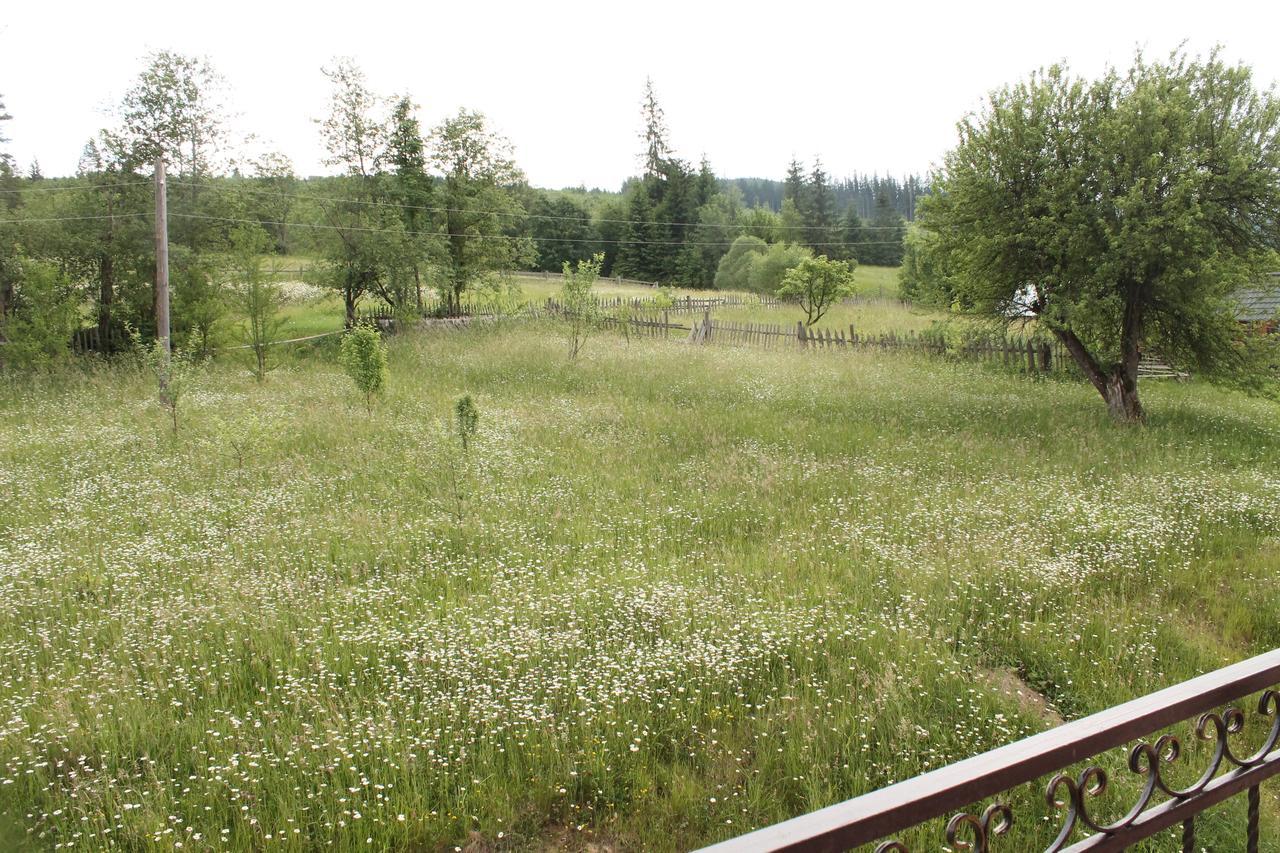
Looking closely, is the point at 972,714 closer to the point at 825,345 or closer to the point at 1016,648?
the point at 1016,648

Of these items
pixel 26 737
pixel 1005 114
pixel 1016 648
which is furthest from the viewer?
pixel 1005 114

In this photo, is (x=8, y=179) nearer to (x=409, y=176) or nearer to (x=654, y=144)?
(x=409, y=176)

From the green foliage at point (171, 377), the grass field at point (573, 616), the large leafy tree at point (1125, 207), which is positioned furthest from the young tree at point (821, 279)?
the green foliage at point (171, 377)

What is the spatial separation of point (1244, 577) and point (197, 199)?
31.1 m

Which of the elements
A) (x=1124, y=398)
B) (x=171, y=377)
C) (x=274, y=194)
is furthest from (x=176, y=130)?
(x=1124, y=398)

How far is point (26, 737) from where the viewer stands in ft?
16.6

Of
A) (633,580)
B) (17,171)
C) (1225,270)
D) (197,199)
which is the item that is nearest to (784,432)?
(633,580)

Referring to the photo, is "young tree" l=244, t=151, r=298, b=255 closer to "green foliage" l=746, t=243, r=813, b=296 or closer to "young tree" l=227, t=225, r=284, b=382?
"young tree" l=227, t=225, r=284, b=382

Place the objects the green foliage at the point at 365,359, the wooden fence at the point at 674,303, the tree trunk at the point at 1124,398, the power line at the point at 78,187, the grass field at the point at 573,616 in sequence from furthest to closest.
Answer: the wooden fence at the point at 674,303 → the power line at the point at 78,187 → the green foliage at the point at 365,359 → the tree trunk at the point at 1124,398 → the grass field at the point at 573,616

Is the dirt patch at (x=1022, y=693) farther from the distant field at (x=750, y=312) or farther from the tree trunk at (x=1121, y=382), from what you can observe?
the distant field at (x=750, y=312)

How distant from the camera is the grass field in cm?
470

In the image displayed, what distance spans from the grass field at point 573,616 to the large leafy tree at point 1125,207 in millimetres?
2812

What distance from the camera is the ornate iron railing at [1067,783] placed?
160 cm

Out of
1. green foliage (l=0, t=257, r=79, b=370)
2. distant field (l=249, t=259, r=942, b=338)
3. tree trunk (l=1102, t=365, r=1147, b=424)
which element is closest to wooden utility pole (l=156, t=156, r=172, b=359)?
green foliage (l=0, t=257, r=79, b=370)
